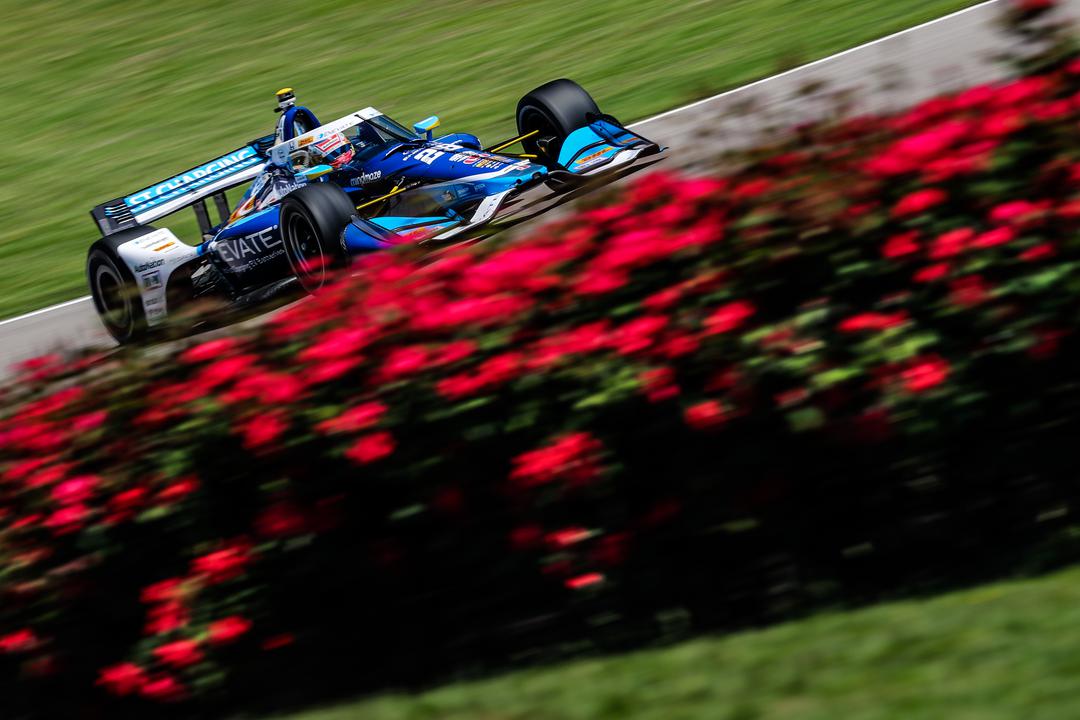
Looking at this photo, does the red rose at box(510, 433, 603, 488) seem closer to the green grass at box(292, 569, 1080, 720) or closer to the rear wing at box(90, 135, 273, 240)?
the green grass at box(292, 569, 1080, 720)

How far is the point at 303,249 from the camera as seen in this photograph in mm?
9609

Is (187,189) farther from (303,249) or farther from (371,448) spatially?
(371,448)

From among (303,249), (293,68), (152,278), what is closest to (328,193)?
(303,249)

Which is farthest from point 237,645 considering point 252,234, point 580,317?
point 252,234

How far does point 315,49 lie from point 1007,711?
18.6 meters

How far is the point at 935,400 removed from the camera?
12.8ft

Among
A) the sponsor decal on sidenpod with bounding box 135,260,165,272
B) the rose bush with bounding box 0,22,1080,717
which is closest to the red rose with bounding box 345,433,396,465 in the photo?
the rose bush with bounding box 0,22,1080,717

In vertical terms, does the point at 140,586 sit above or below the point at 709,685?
above

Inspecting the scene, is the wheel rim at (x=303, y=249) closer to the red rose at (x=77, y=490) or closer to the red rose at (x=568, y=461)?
the red rose at (x=77, y=490)

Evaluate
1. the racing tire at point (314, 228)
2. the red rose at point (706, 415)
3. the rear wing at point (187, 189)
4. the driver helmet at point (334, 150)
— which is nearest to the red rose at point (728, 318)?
the red rose at point (706, 415)

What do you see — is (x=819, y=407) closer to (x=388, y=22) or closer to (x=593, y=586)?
(x=593, y=586)

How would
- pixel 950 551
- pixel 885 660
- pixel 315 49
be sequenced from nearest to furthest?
pixel 885 660, pixel 950 551, pixel 315 49

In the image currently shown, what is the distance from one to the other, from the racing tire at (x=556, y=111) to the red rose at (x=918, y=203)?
637 centimetres

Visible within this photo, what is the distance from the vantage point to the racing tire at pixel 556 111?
10500mm
